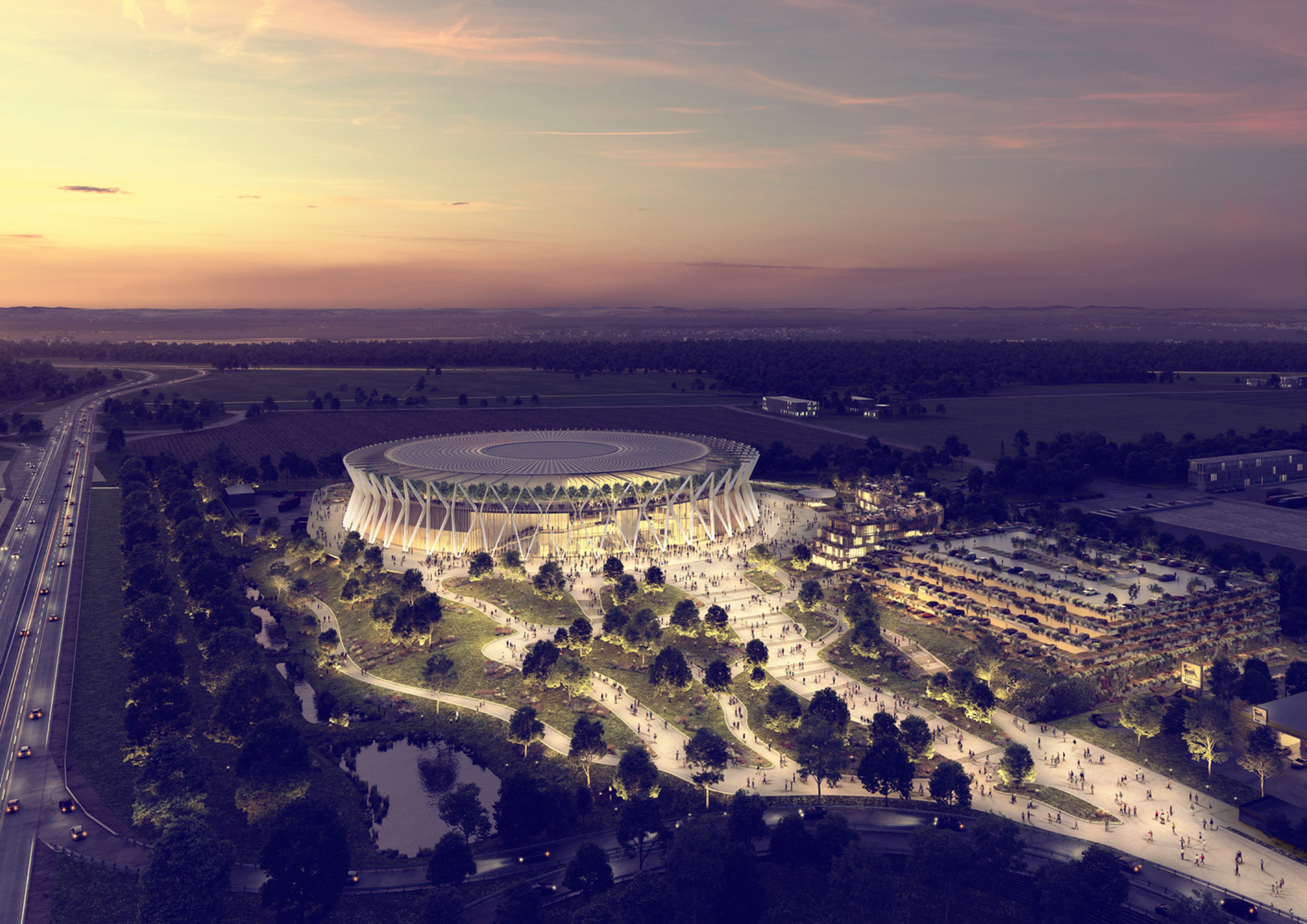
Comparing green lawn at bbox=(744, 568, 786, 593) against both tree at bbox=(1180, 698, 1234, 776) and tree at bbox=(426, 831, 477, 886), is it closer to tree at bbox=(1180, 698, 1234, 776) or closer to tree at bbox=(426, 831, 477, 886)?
tree at bbox=(1180, 698, 1234, 776)

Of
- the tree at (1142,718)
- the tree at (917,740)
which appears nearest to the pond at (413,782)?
the tree at (917,740)

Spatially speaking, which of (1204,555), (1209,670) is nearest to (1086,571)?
(1209,670)

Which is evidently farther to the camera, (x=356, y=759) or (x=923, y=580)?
(x=923, y=580)

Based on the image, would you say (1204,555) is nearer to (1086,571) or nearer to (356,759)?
(1086,571)

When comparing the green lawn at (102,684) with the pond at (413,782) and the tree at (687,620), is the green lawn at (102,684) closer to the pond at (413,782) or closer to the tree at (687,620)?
the pond at (413,782)

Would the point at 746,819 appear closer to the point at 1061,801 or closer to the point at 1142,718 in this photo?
the point at 1061,801

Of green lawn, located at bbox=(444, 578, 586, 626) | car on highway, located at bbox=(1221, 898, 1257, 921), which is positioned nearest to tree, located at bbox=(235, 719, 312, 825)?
green lawn, located at bbox=(444, 578, 586, 626)
